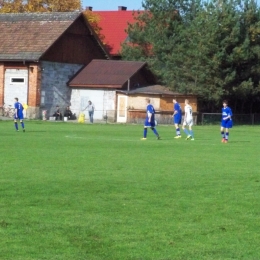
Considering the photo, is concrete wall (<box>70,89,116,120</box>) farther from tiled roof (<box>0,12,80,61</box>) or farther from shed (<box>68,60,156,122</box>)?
tiled roof (<box>0,12,80,61</box>)

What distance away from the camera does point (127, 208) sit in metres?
13.3

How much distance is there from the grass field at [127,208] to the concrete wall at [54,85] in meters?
40.7

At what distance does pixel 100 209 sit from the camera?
13.2 metres

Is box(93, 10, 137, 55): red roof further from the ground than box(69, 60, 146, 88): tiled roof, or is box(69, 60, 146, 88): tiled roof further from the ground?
box(93, 10, 137, 55): red roof

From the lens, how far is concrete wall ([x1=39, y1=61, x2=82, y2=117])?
A: 2499 inches

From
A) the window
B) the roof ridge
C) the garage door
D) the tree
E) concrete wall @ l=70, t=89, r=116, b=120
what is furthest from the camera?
the tree

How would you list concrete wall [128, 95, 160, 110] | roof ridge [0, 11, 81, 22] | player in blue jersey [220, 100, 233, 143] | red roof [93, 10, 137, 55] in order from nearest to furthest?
player in blue jersey [220, 100, 233, 143] < concrete wall [128, 95, 160, 110] < roof ridge [0, 11, 81, 22] < red roof [93, 10, 137, 55]

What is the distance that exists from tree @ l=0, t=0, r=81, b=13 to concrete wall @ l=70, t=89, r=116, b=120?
19.1 m

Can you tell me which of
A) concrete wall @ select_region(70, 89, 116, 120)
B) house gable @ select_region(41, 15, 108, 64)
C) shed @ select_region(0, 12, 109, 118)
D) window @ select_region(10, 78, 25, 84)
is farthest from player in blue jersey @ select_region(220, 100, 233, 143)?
window @ select_region(10, 78, 25, 84)

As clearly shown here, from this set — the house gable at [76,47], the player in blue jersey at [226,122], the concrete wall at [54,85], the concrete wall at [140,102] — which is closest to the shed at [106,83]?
the concrete wall at [54,85]

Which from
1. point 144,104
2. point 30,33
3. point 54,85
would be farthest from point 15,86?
point 144,104

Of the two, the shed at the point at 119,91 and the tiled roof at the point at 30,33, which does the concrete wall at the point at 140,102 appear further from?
the tiled roof at the point at 30,33

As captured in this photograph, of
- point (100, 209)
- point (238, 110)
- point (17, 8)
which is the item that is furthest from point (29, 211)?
point (17, 8)

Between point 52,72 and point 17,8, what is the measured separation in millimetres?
19280
